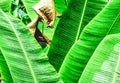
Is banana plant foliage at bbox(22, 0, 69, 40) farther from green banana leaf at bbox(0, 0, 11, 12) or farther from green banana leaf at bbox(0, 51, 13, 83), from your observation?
green banana leaf at bbox(0, 51, 13, 83)

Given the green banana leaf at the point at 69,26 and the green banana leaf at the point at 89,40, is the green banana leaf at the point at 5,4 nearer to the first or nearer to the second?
the green banana leaf at the point at 69,26

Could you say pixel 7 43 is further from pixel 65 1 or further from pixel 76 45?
pixel 65 1

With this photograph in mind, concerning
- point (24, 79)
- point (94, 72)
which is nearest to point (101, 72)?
point (94, 72)

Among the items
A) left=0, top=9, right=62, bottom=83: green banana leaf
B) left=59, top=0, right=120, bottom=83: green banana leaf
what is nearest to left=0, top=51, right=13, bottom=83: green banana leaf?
left=0, top=9, right=62, bottom=83: green banana leaf

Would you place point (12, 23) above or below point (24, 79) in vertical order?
above

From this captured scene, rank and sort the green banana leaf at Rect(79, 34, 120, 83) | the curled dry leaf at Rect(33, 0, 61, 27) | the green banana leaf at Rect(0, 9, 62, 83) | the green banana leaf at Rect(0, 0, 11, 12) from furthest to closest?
the green banana leaf at Rect(0, 0, 11, 12) < the curled dry leaf at Rect(33, 0, 61, 27) < the green banana leaf at Rect(0, 9, 62, 83) < the green banana leaf at Rect(79, 34, 120, 83)

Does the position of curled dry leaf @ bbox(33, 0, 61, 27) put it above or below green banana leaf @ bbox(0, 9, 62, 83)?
above

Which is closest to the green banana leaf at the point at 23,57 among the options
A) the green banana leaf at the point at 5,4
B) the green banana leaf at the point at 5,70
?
the green banana leaf at the point at 5,70

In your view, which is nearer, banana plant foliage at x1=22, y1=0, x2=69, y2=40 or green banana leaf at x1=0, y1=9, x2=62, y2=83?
green banana leaf at x1=0, y1=9, x2=62, y2=83
